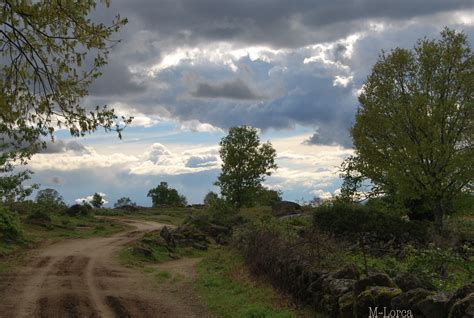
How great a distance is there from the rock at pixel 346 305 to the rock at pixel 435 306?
1994mm

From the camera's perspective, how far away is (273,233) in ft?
68.1

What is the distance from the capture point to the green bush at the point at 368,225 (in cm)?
2769

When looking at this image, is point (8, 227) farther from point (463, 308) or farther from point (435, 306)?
point (463, 308)

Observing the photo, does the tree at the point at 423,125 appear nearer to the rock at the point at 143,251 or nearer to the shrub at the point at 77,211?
the rock at the point at 143,251

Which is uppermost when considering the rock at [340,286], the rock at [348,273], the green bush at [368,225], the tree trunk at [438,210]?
the tree trunk at [438,210]

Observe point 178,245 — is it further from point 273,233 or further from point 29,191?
point 273,233

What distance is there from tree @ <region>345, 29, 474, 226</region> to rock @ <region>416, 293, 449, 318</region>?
22.7 metres

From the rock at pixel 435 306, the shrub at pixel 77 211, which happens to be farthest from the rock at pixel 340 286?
the shrub at pixel 77 211

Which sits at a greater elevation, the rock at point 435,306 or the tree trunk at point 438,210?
the tree trunk at point 438,210

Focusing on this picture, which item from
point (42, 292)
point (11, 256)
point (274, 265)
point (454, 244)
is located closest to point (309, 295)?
point (274, 265)

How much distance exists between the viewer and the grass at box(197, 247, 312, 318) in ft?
46.1

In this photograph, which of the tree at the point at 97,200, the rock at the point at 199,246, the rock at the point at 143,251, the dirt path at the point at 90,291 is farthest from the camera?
the tree at the point at 97,200

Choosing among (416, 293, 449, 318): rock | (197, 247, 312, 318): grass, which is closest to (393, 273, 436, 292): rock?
(416, 293, 449, 318): rock

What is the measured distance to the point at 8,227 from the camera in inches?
1178
